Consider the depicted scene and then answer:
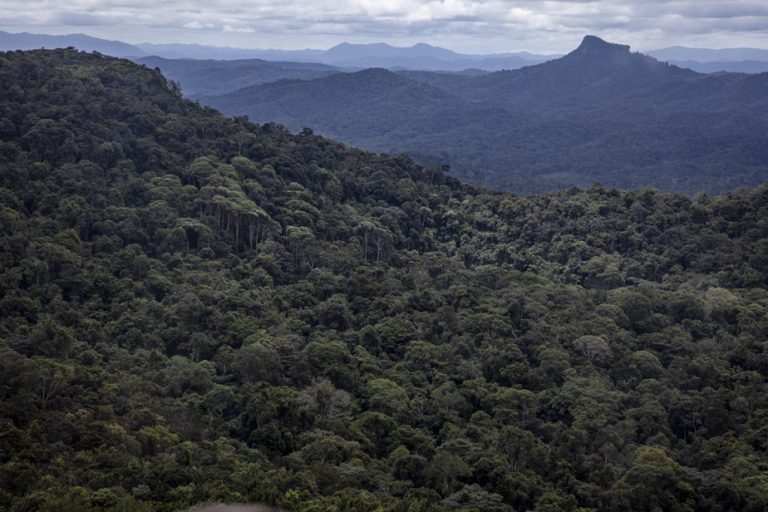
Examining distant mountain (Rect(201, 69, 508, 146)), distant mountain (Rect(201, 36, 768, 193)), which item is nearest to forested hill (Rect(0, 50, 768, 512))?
distant mountain (Rect(201, 36, 768, 193))

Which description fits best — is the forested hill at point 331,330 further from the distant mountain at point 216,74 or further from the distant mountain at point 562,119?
the distant mountain at point 216,74

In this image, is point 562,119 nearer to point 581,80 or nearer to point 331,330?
point 581,80

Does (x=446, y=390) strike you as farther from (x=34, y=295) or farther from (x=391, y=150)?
(x=391, y=150)

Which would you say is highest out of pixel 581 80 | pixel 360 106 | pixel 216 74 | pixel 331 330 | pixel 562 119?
pixel 581 80

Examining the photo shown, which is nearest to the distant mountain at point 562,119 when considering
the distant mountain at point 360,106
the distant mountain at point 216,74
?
the distant mountain at point 360,106

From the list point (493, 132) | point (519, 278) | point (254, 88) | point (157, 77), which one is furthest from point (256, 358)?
point (254, 88)

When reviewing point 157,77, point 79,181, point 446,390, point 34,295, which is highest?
point 157,77

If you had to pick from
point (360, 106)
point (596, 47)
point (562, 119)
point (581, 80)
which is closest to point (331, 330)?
point (562, 119)
